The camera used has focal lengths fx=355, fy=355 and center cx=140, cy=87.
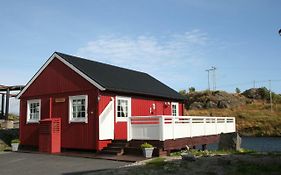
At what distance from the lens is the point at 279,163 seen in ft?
36.3

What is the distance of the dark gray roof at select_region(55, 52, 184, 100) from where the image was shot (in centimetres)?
1718

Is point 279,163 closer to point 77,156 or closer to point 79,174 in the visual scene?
point 79,174

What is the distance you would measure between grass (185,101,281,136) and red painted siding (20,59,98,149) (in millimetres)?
34114

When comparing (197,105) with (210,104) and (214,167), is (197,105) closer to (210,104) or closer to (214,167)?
(210,104)

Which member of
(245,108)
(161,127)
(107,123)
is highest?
(245,108)

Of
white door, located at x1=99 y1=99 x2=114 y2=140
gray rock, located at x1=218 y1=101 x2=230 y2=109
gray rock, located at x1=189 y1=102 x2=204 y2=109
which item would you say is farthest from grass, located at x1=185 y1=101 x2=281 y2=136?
white door, located at x1=99 y1=99 x2=114 y2=140

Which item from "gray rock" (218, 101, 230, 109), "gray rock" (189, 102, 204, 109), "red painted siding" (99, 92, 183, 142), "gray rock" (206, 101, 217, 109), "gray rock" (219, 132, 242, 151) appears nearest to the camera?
"gray rock" (219, 132, 242, 151)

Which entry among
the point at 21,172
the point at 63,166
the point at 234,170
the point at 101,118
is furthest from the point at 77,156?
the point at 234,170

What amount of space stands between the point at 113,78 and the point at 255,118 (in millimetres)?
36756

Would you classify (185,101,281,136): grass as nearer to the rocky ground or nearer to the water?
the water

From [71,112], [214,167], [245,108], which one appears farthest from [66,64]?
[245,108]

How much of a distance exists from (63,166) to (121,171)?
2953 mm

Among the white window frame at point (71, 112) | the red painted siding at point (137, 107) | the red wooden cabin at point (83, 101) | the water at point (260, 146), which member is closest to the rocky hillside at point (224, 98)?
the water at point (260, 146)

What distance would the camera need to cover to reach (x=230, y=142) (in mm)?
16328
